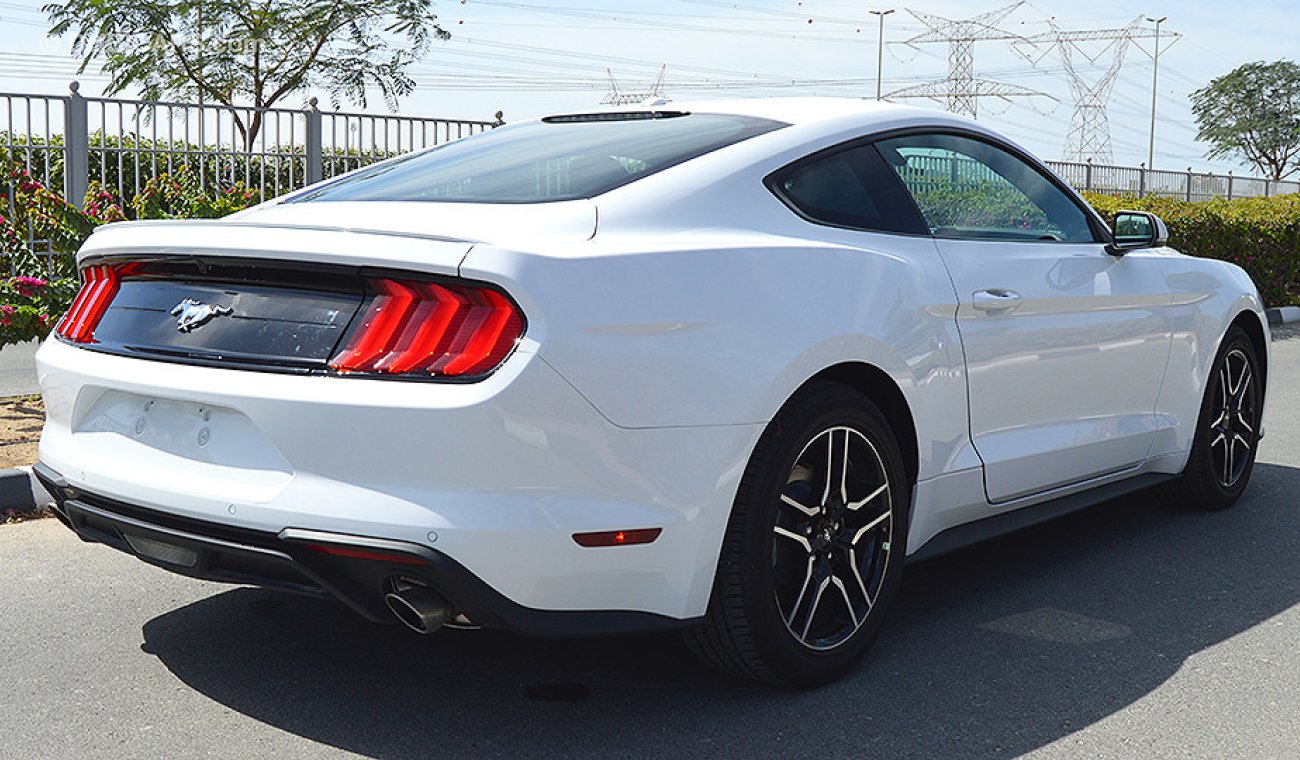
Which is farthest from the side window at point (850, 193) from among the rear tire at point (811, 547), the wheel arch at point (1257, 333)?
the wheel arch at point (1257, 333)

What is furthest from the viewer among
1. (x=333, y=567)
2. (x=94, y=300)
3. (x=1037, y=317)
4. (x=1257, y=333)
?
(x=1257, y=333)

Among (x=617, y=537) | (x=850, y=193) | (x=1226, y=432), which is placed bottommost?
(x=1226, y=432)

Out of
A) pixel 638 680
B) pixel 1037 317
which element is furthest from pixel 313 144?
pixel 638 680

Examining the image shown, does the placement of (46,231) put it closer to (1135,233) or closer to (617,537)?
(1135,233)

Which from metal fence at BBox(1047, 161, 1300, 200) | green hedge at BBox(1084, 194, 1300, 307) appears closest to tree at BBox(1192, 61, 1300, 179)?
metal fence at BBox(1047, 161, 1300, 200)

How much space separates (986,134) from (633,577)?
2.16 meters

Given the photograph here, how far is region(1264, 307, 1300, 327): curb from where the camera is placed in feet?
48.2

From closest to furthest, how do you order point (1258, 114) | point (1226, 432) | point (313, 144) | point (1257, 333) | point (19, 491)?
point (19, 491), point (1226, 432), point (1257, 333), point (313, 144), point (1258, 114)

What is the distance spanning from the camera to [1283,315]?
14852 mm

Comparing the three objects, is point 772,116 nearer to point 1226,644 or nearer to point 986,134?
point 986,134

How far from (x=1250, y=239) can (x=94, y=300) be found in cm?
1360

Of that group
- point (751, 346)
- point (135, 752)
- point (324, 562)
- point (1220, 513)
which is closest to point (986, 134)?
point (751, 346)

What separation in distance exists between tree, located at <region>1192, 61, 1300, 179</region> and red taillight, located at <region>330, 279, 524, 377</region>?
242 ft

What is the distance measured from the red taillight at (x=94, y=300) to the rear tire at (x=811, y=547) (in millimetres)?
1622
